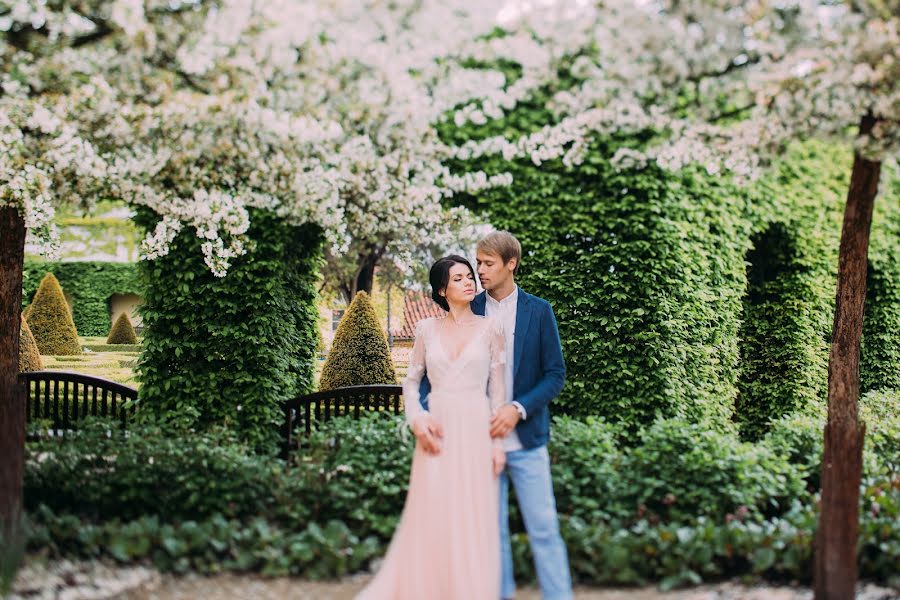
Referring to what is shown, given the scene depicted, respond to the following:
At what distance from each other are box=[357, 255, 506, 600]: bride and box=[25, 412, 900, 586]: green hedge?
0.69 metres

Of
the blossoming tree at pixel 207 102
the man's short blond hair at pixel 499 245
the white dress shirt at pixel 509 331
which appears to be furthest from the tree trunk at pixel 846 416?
the blossoming tree at pixel 207 102

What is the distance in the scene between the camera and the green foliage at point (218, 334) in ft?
22.6

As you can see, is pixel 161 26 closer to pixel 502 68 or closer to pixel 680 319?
pixel 502 68

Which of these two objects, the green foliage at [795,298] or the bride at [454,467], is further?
the green foliage at [795,298]

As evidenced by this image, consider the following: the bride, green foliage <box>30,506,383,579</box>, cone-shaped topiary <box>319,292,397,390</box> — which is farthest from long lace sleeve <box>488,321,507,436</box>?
cone-shaped topiary <box>319,292,397,390</box>

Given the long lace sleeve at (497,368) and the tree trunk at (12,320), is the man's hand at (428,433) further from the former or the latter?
the tree trunk at (12,320)

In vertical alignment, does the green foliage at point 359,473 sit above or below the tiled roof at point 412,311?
below

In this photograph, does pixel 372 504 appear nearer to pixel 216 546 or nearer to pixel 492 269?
pixel 216 546

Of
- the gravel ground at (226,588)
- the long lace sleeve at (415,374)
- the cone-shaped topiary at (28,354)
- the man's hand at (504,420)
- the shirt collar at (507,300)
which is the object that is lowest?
the gravel ground at (226,588)

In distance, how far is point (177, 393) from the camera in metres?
6.98

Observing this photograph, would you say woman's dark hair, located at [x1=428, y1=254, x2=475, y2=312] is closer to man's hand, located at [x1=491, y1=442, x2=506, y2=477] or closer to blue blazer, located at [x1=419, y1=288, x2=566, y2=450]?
blue blazer, located at [x1=419, y1=288, x2=566, y2=450]

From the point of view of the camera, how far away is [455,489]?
3508 mm

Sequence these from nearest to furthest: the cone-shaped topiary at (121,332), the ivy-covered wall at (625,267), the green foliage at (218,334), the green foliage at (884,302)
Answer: the ivy-covered wall at (625,267) → the green foliage at (218,334) → the green foliage at (884,302) → the cone-shaped topiary at (121,332)

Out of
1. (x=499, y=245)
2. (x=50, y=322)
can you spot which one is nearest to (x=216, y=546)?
(x=499, y=245)
